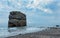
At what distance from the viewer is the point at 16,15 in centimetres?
12400

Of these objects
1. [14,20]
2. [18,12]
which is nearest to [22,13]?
[18,12]

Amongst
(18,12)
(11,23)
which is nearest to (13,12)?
(18,12)

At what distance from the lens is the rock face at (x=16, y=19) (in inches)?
4673

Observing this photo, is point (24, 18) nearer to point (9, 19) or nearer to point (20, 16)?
point (20, 16)

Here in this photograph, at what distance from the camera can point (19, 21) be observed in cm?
12188

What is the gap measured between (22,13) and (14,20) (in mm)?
11752

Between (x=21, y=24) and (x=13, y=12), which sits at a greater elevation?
(x=13, y=12)

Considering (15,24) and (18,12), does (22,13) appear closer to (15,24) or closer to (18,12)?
(18,12)

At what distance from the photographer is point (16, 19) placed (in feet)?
399

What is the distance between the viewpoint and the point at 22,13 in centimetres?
13025

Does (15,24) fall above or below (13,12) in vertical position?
below

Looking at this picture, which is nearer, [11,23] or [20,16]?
[11,23]

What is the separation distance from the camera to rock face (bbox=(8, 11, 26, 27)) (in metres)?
119

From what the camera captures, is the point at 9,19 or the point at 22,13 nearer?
the point at 9,19
